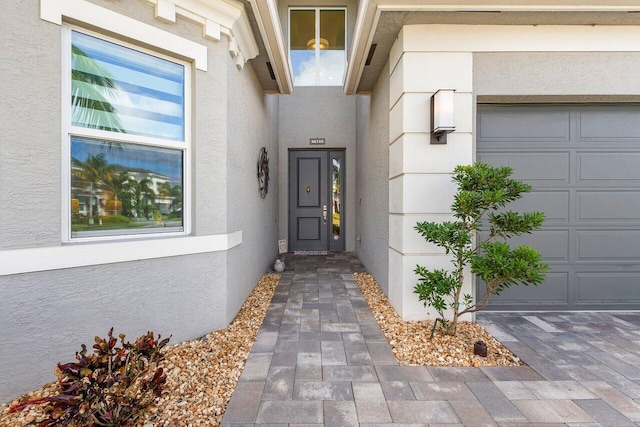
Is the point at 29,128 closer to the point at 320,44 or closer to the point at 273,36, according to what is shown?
the point at 273,36

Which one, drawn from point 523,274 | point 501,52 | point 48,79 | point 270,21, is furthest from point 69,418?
point 501,52

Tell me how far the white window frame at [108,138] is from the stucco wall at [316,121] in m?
4.08

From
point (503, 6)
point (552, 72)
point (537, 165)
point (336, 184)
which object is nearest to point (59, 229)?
point (503, 6)

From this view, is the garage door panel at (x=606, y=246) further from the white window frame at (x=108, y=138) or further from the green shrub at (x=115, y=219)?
the green shrub at (x=115, y=219)

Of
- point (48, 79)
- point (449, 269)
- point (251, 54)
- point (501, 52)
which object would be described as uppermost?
point (251, 54)

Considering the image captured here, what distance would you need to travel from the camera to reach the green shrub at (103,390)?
1.20 meters

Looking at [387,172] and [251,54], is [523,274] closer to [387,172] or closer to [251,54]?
[387,172]

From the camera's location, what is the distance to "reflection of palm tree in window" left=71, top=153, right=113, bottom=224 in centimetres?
208

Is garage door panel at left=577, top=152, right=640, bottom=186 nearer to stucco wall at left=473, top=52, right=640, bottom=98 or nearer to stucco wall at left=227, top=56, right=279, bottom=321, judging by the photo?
stucco wall at left=473, top=52, right=640, bottom=98

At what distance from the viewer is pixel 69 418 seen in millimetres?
1185

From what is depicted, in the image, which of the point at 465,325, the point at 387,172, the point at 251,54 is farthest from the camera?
the point at 387,172

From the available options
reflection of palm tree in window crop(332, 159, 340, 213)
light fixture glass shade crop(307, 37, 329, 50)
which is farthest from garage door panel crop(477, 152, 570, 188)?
light fixture glass shade crop(307, 37, 329, 50)

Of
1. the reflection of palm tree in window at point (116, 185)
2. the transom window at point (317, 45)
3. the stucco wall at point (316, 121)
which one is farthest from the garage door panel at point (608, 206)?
the transom window at point (317, 45)

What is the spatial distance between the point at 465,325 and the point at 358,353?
3.85ft
